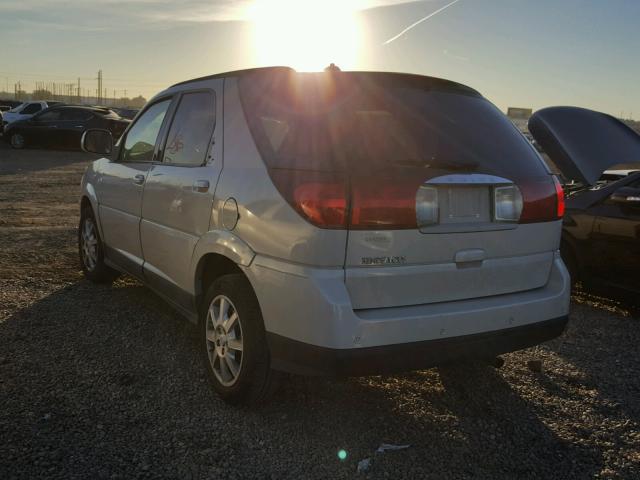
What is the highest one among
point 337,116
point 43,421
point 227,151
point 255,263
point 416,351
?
point 337,116

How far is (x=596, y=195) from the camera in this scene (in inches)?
218

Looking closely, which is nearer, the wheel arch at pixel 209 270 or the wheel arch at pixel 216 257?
the wheel arch at pixel 216 257

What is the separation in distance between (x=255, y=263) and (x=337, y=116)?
31.9 inches

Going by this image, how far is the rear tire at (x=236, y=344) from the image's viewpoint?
10.0ft

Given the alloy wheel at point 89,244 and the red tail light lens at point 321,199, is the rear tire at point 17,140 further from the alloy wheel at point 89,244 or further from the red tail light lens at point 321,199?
the red tail light lens at point 321,199

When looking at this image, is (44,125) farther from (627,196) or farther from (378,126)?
(378,126)

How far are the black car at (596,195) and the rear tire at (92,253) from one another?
390 cm

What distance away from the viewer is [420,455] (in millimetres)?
2934

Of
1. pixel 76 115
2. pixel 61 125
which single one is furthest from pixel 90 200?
pixel 61 125

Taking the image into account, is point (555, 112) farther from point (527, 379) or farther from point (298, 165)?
point (298, 165)

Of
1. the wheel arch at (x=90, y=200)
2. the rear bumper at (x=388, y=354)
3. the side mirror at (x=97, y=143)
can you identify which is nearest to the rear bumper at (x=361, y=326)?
the rear bumper at (x=388, y=354)

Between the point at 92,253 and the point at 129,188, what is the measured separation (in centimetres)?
142

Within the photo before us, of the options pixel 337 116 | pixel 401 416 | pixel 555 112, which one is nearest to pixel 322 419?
pixel 401 416

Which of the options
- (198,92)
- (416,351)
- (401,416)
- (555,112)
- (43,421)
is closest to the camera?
(416,351)
